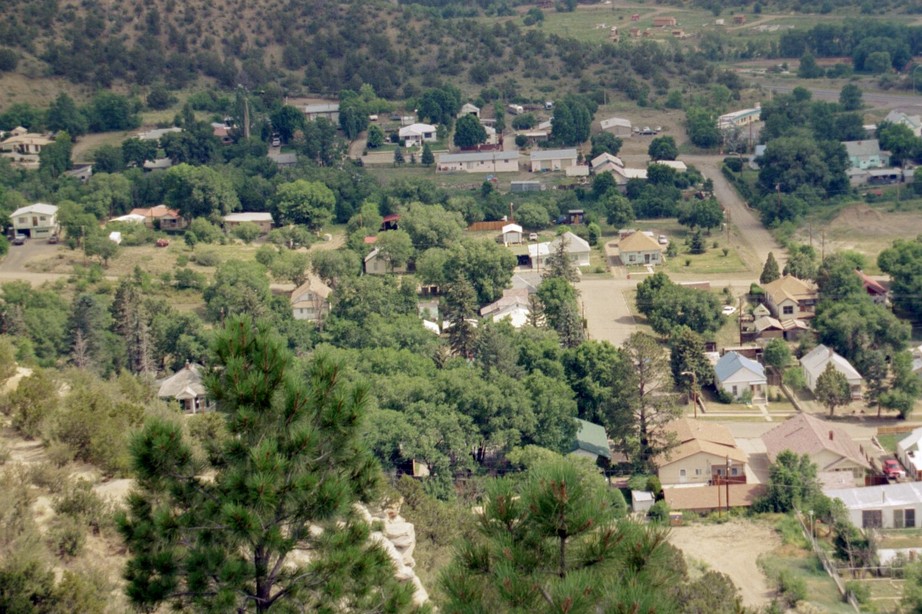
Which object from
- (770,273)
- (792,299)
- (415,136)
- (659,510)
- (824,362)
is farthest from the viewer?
(415,136)

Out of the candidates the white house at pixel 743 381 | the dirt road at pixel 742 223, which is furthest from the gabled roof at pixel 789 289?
the white house at pixel 743 381

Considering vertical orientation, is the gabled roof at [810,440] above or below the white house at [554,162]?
below

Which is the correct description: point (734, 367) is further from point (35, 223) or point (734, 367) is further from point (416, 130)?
point (416, 130)

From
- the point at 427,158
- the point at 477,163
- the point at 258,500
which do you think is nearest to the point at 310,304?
the point at 477,163

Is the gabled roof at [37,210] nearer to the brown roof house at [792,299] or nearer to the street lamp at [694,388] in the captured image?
the street lamp at [694,388]

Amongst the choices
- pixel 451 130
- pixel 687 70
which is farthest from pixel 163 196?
pixel 687 70

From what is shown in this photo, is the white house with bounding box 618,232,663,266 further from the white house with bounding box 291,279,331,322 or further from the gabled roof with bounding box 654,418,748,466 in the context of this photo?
the gabled roof with bounding box 654,418,748,466
